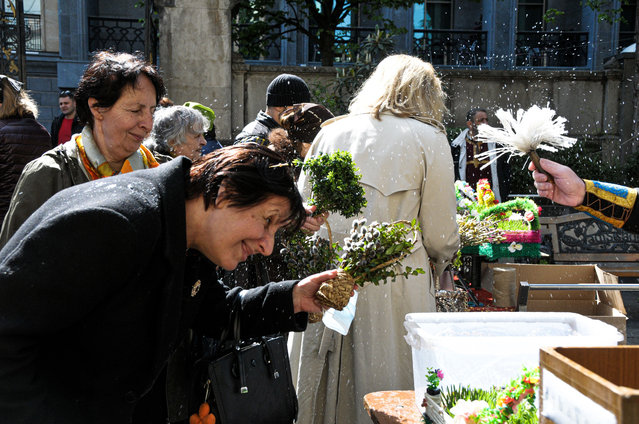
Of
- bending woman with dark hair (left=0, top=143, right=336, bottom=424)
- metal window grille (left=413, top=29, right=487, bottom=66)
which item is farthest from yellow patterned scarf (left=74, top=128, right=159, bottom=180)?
metal window grille (left=413, top=29, right=487, bottom=66)

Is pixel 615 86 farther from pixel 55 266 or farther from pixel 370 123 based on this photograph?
pixel 55 266

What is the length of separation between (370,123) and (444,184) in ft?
1.42

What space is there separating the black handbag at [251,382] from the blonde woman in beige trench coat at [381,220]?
788 millimetres

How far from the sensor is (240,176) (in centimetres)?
169

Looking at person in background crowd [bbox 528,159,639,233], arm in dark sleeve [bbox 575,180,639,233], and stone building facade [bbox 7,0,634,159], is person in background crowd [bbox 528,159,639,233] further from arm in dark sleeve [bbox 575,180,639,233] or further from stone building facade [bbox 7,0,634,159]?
stone building facade [bbox 7,0,634,159]

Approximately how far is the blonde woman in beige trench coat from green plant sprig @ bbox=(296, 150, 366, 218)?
66 centimetres

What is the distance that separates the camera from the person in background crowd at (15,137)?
14.7ft

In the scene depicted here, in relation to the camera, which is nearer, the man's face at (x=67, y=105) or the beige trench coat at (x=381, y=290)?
the beige trench coat at (x=381, y=290)

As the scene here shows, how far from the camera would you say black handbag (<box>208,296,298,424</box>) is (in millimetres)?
1985

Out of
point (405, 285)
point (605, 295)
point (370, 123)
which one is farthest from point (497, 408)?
point (605, 295)

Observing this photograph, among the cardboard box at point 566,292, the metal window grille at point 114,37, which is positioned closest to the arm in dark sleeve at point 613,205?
the cardboard box at point 566,292

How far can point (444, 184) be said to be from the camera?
2967mm

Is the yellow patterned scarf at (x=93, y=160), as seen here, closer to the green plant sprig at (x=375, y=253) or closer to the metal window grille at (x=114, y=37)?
the green plant sprig at (x=375, y=253)

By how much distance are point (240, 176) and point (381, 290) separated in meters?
1.40
